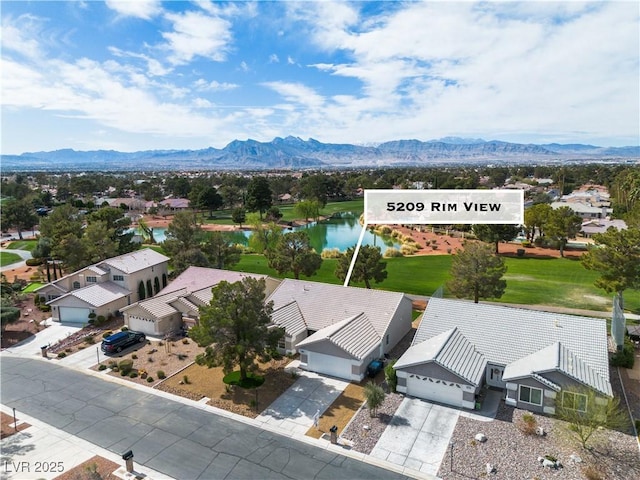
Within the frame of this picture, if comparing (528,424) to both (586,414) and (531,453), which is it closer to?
(531,453)

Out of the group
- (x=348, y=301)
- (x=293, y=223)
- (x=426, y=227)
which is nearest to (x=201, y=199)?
(x=293, y=223)

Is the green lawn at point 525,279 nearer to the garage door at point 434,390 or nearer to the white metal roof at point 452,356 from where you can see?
the white metal roof at point 452,356

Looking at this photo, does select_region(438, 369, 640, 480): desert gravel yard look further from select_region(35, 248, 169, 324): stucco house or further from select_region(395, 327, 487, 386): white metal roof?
select_region(35, 248, 169, 324): stucco house

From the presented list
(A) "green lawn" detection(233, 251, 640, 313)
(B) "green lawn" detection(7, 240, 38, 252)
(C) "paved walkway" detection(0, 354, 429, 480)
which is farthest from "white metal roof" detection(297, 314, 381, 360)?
(B) "green lawn" detection(7, 240, 38, 252)

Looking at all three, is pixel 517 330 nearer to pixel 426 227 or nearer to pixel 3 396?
pixel 3 396

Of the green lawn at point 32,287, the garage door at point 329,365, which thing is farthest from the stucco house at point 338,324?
the green lawn at point 32,287
